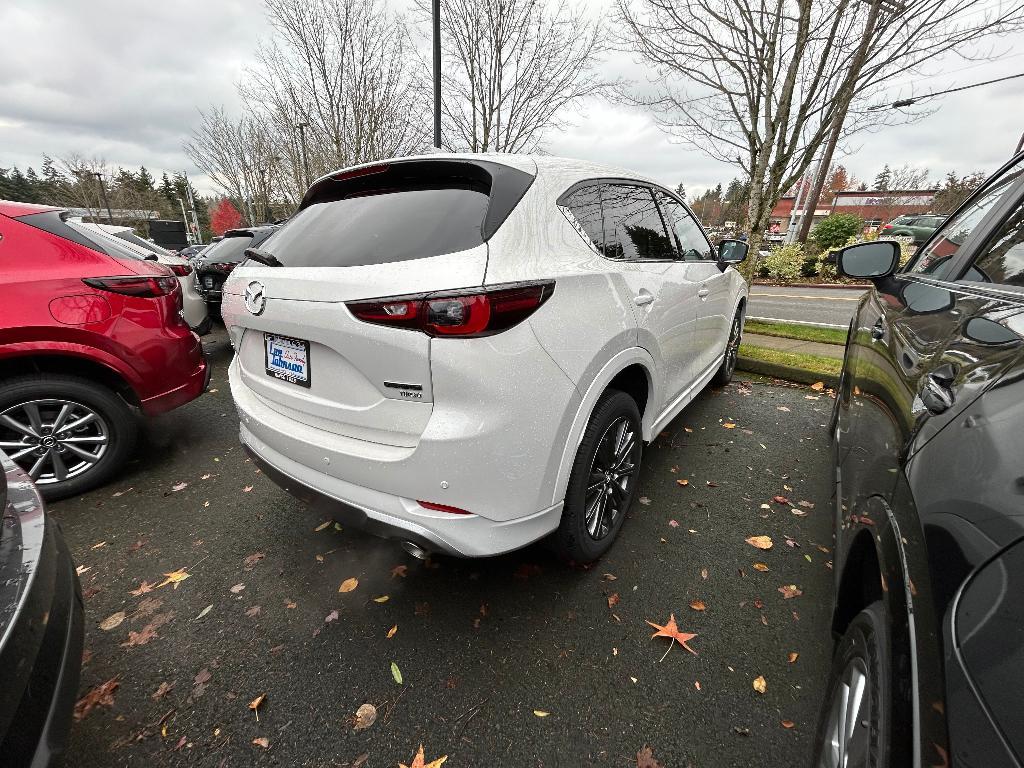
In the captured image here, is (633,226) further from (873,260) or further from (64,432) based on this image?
(64,432)

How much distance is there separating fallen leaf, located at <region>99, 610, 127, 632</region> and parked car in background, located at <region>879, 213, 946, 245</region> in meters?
25.9

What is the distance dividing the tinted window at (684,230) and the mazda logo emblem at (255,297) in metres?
2.38

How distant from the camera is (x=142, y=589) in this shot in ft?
7.27

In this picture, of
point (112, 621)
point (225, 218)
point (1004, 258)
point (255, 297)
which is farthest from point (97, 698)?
point (225, 218)

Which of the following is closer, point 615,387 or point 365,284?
point 365,284

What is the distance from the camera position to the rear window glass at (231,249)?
707cm

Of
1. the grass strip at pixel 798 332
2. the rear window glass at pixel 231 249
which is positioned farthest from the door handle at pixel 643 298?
the rear window glass at pixel 231 249

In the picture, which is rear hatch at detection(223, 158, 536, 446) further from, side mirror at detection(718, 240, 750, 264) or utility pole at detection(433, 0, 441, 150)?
utility pole at detection(433, 0, 441, 150)

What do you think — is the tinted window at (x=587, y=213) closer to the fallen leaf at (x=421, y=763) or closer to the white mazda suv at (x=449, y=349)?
the white mazda suv at (x=449, y=349)

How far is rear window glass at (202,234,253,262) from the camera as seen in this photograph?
7.07 meters

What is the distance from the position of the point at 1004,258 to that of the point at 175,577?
368cm

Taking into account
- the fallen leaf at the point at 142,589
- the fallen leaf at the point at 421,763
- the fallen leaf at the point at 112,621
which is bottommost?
the fallen leaf at the point at 421,763

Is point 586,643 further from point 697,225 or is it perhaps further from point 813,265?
point 813,265

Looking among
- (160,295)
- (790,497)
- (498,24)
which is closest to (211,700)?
(160,295)
